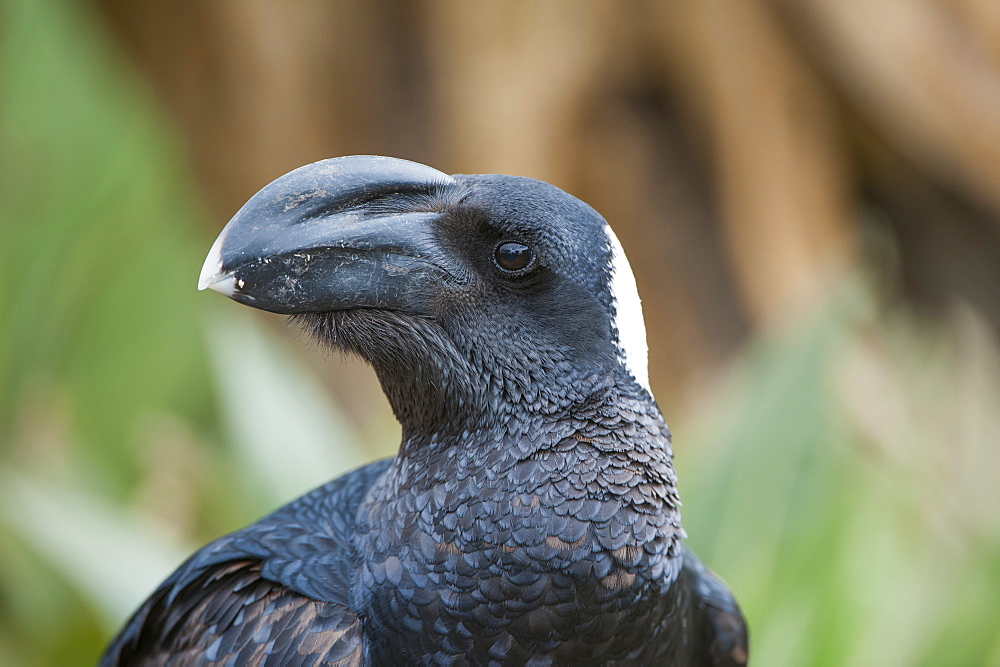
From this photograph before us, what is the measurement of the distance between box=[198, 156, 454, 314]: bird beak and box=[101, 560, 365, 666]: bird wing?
1.29ft

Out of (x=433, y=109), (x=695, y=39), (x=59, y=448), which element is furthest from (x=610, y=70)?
(x=59, y=448)

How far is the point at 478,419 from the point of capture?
1.30 m

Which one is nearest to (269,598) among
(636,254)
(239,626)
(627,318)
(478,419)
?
(239,626)

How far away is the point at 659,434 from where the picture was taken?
134 cm

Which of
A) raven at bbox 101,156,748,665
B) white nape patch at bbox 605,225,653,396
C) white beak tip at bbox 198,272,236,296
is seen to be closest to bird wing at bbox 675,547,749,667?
raven at bbox 101,156,748,665

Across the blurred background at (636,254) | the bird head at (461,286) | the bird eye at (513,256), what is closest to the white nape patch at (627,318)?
the bird head at (461,286)

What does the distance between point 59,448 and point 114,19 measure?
2.17 meters

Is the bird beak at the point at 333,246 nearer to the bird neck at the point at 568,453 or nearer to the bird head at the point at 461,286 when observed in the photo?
the bird head at the point at 461,286

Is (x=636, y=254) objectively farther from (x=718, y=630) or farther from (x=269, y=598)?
(x=269, y=598)

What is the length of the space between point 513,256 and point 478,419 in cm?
21

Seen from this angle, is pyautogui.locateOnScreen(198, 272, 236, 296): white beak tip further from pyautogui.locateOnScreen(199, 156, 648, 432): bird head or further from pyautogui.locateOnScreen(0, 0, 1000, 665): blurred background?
pyautogui.locateOnScreen(0, 0, 1000, 665): blurred background

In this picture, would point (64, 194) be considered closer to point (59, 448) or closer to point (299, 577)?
point (59, 448)

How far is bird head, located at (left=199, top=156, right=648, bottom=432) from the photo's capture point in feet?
4.07

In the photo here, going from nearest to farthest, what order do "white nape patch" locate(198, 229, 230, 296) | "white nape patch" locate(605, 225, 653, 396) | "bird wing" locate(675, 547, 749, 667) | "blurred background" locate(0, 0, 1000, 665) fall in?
"white nape patch" locate(198, 229, 230, 296) < "white nape patch" locate(605, 225, 653, 396) < "bird wing" locate(675, 547, 749, 667) < "blurred background" locate(0, 0, 1000, 665)
